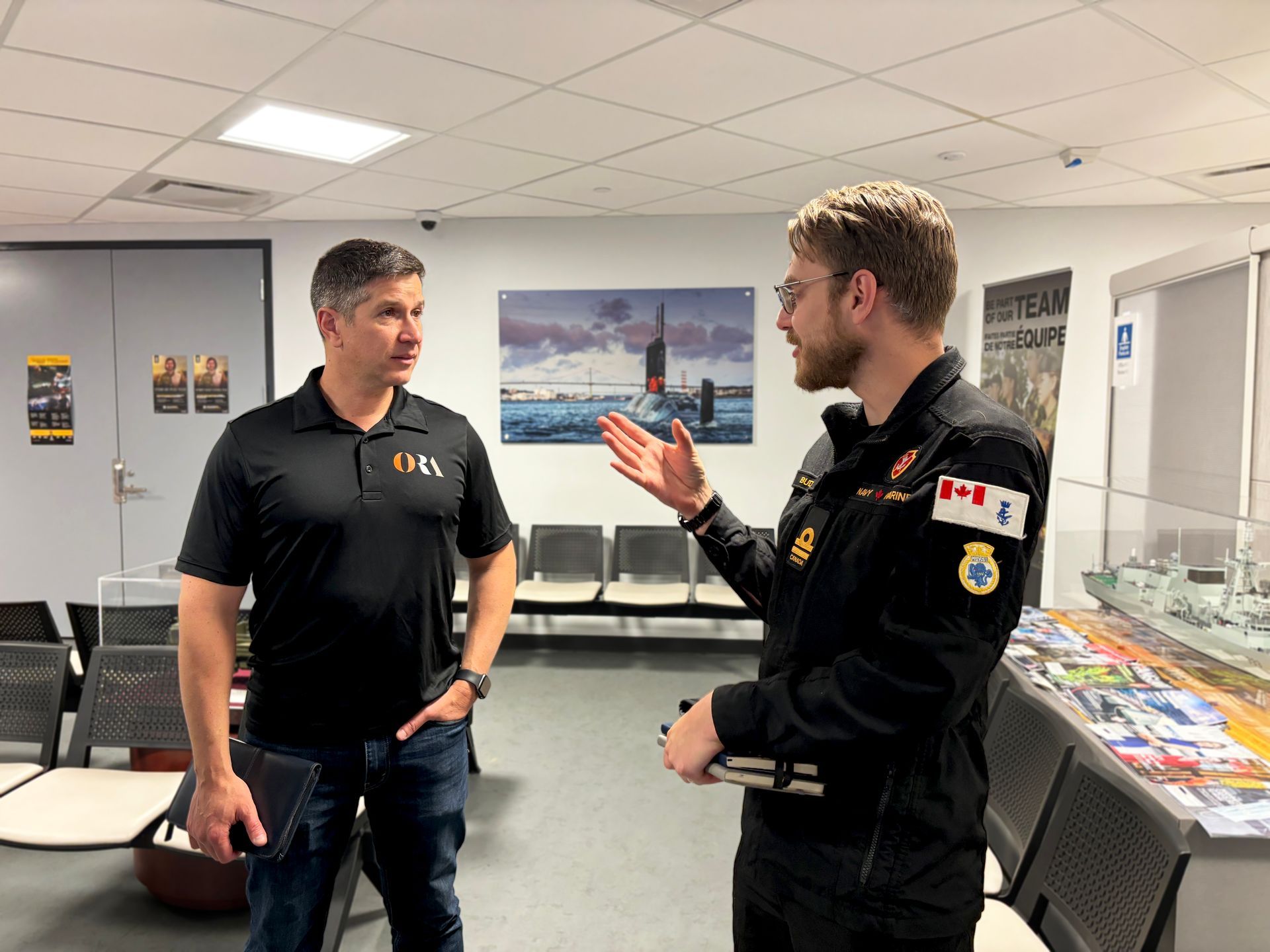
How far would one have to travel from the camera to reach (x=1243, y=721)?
227 cm

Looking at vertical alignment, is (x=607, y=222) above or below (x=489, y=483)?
above

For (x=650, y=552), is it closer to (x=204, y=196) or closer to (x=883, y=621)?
(x=204, y=196)

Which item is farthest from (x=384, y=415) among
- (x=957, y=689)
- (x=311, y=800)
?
(x=957, y=689)

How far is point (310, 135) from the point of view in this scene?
12.3 feet

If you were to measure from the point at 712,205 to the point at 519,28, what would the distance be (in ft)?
9.38

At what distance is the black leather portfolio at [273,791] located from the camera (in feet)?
4.90

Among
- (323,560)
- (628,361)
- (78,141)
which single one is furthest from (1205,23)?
(78,141)

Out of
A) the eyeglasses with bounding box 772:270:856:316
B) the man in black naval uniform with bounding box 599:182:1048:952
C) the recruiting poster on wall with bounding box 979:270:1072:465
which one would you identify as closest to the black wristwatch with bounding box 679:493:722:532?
the man in black naval uniform with bounding box 599:182:1048:952

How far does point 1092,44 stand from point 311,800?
3133mm

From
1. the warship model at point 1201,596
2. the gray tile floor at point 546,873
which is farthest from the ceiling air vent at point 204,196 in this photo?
the warship model at point 1201,596

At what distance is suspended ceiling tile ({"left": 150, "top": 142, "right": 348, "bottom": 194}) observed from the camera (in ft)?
13.1

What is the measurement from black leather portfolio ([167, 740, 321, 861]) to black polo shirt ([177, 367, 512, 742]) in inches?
2.4

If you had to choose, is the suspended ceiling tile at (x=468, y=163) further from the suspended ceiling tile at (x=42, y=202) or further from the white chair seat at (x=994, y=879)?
the white chair seat at (x=994, y=879)

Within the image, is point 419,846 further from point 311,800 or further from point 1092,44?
point 1092,44
